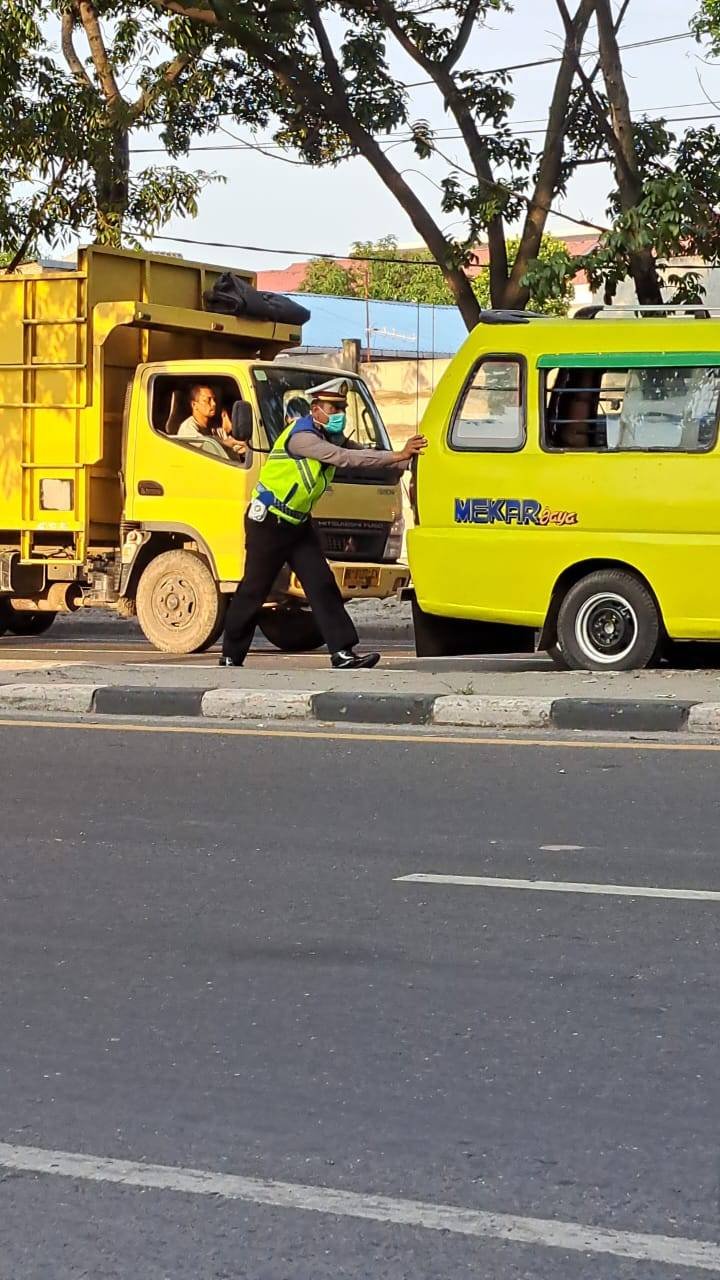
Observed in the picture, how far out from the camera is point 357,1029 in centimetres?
486

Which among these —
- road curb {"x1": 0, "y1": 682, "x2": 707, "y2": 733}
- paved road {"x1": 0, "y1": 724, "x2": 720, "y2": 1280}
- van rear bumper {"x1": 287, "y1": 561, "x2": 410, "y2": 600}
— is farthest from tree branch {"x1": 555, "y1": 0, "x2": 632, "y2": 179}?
paved road {"x1": 0, "y1": 724, "x2": 720, "y2": 1280}

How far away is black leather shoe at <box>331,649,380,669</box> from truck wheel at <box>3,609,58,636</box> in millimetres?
5841

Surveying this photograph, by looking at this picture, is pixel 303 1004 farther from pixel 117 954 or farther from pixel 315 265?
pixel 315 265

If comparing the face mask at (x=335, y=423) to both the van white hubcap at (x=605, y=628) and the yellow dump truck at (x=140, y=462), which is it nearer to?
the van white hubcap at (x=605, y=628)

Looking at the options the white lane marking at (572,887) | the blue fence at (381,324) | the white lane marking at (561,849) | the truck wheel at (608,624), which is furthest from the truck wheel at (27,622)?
the blue fence at (381,324)

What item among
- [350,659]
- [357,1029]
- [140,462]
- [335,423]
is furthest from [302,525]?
[357,1029]

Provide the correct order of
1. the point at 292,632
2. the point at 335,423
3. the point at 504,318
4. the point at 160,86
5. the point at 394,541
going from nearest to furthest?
the point at 504,318
the point at 335,423
the point at 394,541
the point at 292,632
the point at 160,86

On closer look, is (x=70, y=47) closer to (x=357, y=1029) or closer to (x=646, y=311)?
(x=646, y=311)

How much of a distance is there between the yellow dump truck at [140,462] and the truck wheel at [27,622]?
75.8 inches

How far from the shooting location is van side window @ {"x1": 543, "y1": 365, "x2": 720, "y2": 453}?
1211 cm

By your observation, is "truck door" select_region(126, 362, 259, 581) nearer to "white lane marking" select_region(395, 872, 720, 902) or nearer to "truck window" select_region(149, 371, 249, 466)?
"truck window" select_region(149, 371, 249, 466)

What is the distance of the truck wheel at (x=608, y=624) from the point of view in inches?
477

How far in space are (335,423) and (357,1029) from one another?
8.16 meters

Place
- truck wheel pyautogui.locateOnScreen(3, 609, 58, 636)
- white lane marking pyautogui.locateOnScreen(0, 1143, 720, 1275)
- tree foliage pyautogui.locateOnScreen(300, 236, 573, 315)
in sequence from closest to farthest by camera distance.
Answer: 1. white lane marking pyautogui.locateOnScreen(0, 1143, 720, 1275)
2. truck wheel pyautogui.locateOnScreen(3, 609, 58, 636)
3. tree foliage pyautogui.locateOnScreen(300, 236, 573, 315)
